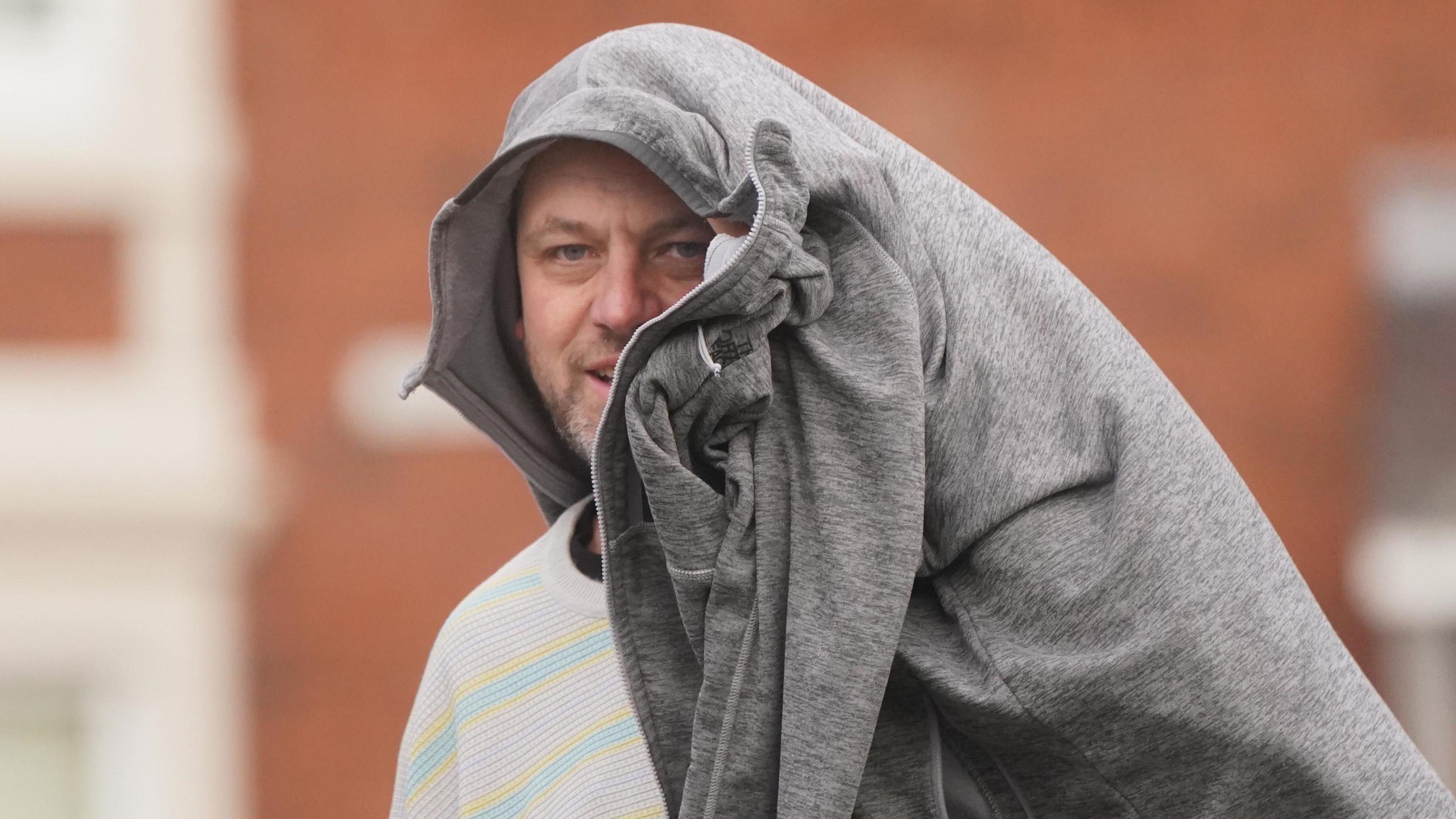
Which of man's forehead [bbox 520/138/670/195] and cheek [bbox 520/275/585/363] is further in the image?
cheek [bbox 520/275/585/363]

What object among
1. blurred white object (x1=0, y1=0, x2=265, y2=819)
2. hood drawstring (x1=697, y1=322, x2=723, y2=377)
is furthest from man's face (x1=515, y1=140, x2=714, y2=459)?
blurred white object (x1=0, y1=0, x2=265, y2=819)

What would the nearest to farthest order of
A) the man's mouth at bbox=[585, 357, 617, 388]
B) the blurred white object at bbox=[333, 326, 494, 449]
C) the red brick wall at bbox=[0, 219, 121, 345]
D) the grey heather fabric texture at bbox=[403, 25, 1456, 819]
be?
the grey heather fabric texture at bbox=[403, 25, 1456, 819], the man's mouth at bbox=[585, 357, 617, 388], the red brick wall at bbox=[0, 219, 121, 345], the blurred white object at bbox=[333, 326, 494, 449]

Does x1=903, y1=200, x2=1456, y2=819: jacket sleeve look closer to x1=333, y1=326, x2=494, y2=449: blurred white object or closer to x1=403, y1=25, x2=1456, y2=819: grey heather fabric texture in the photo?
x1=403, y1=25, x2=1456, y2=819: grey heather fabric texture

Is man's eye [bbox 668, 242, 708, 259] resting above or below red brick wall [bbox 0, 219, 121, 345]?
below

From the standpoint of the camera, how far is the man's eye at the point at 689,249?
209 centimetres

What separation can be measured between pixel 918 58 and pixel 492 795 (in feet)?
11.7

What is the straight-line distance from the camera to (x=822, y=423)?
1.81 metres

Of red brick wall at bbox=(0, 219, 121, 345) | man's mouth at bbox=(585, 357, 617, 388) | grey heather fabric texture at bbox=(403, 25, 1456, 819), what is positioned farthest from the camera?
red brick wall at bbox=(0, 219, 121, 345)

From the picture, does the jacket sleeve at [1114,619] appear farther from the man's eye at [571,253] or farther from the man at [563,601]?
the man's eye at [571,253]

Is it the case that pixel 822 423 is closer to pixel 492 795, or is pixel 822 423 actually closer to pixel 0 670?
pixel 492 795

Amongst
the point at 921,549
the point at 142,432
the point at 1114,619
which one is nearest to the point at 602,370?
the point at 921,549

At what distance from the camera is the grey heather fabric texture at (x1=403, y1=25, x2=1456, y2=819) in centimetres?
175

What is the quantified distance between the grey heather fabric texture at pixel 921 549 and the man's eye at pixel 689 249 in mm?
176

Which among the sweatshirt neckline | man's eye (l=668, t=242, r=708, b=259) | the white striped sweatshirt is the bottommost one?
the white striped sweatshirt
